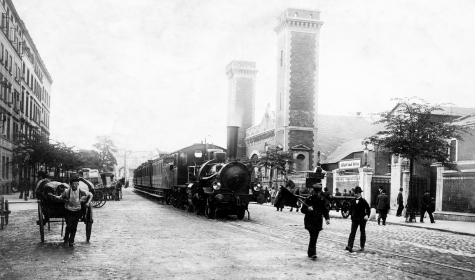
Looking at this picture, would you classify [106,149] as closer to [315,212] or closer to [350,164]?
[350,164]

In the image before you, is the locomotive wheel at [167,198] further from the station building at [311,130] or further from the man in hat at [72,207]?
the man in hat at [72,207]

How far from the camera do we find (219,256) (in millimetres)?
10406

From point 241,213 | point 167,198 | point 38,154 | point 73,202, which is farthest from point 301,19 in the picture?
point 73,202

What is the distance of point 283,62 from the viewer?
54812mm

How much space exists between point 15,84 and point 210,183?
98.0ft

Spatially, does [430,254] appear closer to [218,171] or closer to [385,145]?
[218,171]

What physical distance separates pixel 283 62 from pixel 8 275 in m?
48.4

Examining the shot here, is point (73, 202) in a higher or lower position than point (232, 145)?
lower

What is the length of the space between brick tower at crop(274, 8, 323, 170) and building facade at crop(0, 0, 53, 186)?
24.2 m

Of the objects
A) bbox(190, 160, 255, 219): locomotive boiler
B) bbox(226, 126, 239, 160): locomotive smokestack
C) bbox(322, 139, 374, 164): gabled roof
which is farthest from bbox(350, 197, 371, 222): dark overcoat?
bbox(322, 139, 374, 164): gabled roof

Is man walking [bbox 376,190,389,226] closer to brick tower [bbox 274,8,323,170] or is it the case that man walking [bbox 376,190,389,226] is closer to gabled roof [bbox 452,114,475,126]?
Result: gabled roof [bbox 452,114,475,126]

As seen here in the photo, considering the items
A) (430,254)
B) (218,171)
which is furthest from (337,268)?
(218,171)

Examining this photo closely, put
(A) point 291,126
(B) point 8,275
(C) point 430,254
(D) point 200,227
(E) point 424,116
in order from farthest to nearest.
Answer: (A) point 291,126 → (E) point 424,116 → (D) point 200,227 → (C) point 430,254 → (B) point 8,275

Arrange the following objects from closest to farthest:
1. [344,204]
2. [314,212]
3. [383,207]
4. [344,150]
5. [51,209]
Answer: [314,212] < [51,209] < [383,207] < [344,204] < [344,150]
